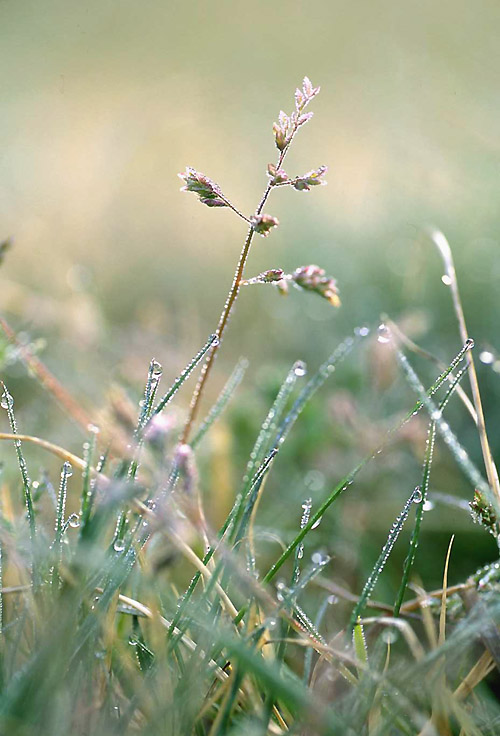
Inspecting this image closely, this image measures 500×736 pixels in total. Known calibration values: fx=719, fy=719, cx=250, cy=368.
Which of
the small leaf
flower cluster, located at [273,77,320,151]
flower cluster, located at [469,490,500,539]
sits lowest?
flower cluster, located at [469,490,500,539]

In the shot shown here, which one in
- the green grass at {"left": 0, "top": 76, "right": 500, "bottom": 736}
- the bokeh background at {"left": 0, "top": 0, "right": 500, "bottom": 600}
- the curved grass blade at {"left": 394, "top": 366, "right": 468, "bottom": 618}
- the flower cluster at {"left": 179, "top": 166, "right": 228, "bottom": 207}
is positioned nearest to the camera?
the green grass at {"left": 0, "top": 76, "right": 500, "bottom": 736}

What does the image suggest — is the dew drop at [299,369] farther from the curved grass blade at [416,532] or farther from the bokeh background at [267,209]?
the bokeh background at [267,209]

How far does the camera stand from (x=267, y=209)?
2.74 metres

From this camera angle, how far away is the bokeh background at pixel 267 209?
1312 millimetres

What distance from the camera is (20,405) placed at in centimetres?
164

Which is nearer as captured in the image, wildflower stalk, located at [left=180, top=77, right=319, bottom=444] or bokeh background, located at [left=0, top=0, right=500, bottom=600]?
wildflower stalk, located at [left=180, top=77, right=319, bottom=444]

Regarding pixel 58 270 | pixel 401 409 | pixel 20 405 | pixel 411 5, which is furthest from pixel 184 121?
pixel 401 409

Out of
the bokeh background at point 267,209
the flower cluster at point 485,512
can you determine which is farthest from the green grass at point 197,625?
the bokeh background at point 267,209

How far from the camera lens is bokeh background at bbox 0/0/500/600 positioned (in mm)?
1312

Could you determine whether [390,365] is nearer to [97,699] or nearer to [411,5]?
[97,699]

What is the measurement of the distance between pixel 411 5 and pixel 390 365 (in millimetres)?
2127

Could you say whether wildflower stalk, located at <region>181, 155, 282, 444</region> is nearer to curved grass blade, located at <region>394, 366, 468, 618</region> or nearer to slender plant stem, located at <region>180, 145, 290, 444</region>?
slender plant stem, located at <region>180, 145, 290, 444</region>

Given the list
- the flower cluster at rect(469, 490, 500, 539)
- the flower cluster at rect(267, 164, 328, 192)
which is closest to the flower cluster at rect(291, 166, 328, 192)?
the flower cluster at rect(267, 164, 328, 192)

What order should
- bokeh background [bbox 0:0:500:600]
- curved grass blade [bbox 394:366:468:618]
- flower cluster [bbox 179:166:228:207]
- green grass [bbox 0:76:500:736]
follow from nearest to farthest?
green grass [bbox 0:76:500:736] → curved grass blade [bbox 394:366:468:618] → flower cluster [bbox 179:166:228:207] → bokeh background [bbox 0:0:500:600]
